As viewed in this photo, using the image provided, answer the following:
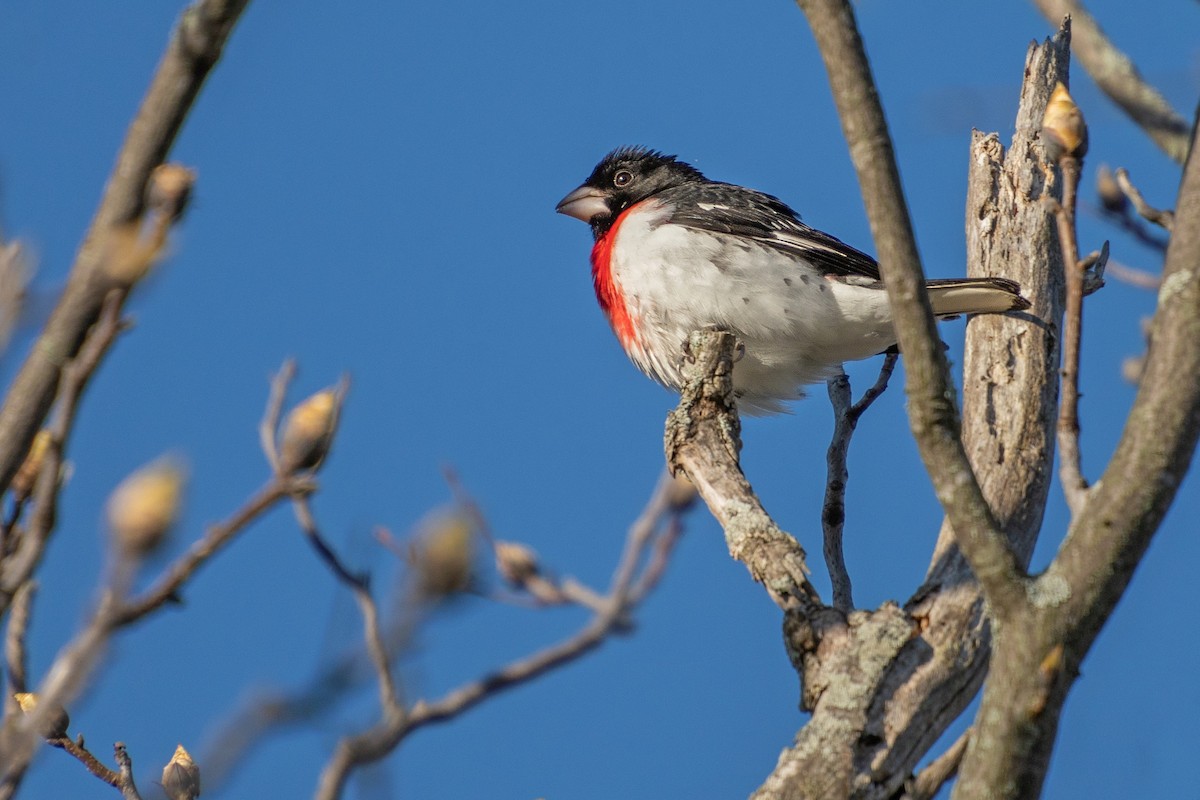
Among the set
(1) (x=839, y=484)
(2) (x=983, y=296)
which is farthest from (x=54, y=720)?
(2) (x=983, y=296)

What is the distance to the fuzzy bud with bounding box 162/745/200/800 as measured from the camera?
2.79 m

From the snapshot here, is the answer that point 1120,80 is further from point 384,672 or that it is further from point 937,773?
point 384,672

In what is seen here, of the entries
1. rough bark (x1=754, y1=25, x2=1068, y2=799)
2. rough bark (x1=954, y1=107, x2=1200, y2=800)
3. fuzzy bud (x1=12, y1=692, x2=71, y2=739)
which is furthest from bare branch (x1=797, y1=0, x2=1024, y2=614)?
fuzzy bud (x1=12, y1=692, x2=71, y2=739)

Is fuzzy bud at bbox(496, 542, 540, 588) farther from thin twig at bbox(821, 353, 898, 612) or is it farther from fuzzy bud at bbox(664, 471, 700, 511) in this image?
thin twig at bbox(821, 353, 898, 612)

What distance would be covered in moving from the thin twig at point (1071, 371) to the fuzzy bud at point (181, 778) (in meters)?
1.85

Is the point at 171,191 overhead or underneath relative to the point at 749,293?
underneath

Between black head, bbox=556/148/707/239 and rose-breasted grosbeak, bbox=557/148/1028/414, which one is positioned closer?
rose-breasted grosbeak, bbox=557/148/1028/414

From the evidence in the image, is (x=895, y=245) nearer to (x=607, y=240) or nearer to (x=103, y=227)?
(x=103, y=227)

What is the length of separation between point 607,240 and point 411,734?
5.22 metres

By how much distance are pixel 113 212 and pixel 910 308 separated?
1500mm

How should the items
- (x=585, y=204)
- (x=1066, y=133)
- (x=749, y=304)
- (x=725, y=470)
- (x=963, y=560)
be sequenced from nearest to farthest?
1. (x=1066, y=133)
2. (x=963, y=560)
3. (x=725, y=470)
4. (x=749, y=304)
5. (x=585, y=204)

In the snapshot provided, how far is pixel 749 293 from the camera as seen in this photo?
6.00 metres

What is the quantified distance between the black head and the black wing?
0.55 metres

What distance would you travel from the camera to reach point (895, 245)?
2633mm
